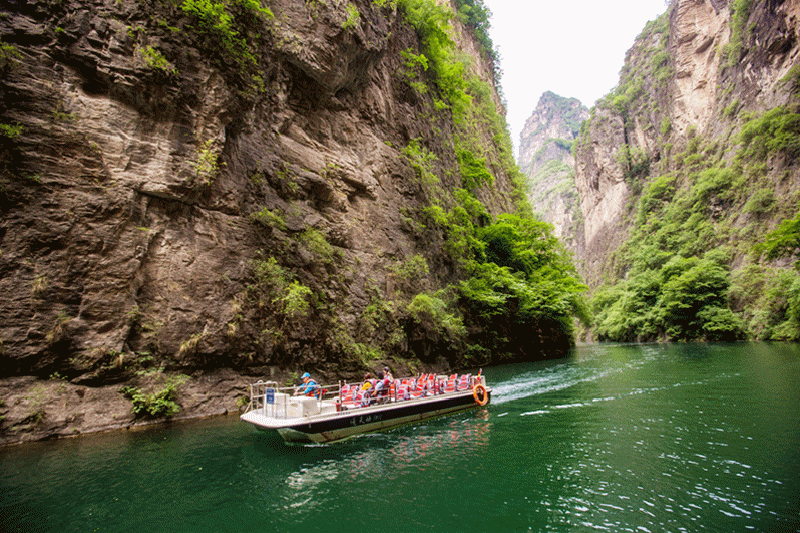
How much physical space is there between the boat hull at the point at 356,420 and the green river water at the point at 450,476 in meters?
0.34

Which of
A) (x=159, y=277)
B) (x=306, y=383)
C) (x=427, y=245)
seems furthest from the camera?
(x=427, y=245)

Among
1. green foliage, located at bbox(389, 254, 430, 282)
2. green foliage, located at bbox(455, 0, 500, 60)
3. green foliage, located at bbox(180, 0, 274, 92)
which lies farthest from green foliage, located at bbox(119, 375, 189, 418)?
green foliage, located at bbox(455, 0, 500, 60)

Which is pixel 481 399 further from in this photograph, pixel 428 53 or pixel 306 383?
pixel 428 53

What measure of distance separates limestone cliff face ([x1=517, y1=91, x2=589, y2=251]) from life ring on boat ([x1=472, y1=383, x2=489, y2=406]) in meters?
94.1

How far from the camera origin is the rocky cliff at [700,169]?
3506 centimetres

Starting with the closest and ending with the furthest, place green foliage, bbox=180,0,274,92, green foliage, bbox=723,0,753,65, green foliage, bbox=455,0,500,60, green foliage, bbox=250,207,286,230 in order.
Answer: green foliage, bbox=180,0,274,92 < green foliage, bbox=250,207,286,230 < green foliage, bbox=455,0,500,60 < green foliage, bbox=723,0,753,65

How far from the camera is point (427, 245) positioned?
23.3 meters

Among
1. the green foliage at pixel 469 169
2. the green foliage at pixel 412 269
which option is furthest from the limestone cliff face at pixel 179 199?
the green foliage at pixel 469 169

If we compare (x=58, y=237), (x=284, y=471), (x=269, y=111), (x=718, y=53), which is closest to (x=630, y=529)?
(x=284, y=471)

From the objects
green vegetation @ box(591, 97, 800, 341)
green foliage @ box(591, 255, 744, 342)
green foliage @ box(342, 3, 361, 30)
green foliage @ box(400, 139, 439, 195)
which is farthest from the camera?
green foliage @ box(591, 255, 744, 342)

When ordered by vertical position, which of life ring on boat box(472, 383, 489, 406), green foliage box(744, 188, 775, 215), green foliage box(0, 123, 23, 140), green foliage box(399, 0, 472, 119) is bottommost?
life ring on boat box(472, 383, 489, 406)

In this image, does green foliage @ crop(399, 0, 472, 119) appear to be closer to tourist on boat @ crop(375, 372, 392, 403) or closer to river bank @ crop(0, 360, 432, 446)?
tourist on boat @ crop(375, 372, 392, 403)

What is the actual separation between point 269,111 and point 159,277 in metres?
8.54

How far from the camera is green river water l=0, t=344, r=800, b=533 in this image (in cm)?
567
